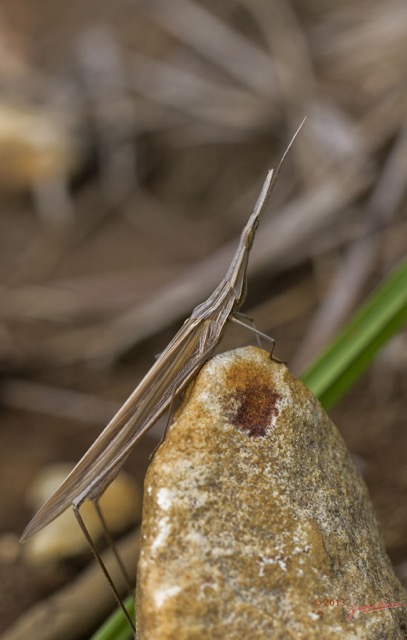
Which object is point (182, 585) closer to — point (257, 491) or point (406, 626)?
point (257, 491)

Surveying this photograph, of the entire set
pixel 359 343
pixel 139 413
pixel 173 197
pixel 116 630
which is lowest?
pixel 116 630

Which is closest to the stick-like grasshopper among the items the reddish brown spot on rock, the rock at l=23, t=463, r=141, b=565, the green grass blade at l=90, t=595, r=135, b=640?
the reddish brown spot on rock

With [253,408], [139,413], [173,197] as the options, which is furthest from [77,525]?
[173,197]

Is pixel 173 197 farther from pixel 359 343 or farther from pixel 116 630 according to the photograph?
pixel 116 630

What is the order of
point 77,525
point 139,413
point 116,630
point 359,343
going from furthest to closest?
point 77,525, point 359,343, point 116,630, point 139,413

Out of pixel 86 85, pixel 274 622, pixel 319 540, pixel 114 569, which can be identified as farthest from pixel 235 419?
pixel 86 85

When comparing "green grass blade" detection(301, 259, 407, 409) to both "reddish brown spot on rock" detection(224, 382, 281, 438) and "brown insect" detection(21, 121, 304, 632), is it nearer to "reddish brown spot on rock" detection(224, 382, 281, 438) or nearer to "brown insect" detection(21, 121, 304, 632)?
"brown insect" detection(21, 121, 304, 632)

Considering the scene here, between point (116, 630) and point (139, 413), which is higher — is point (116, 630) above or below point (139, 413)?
below

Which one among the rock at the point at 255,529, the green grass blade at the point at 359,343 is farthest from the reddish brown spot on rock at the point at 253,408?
the green grass blade at the point at 359,343
